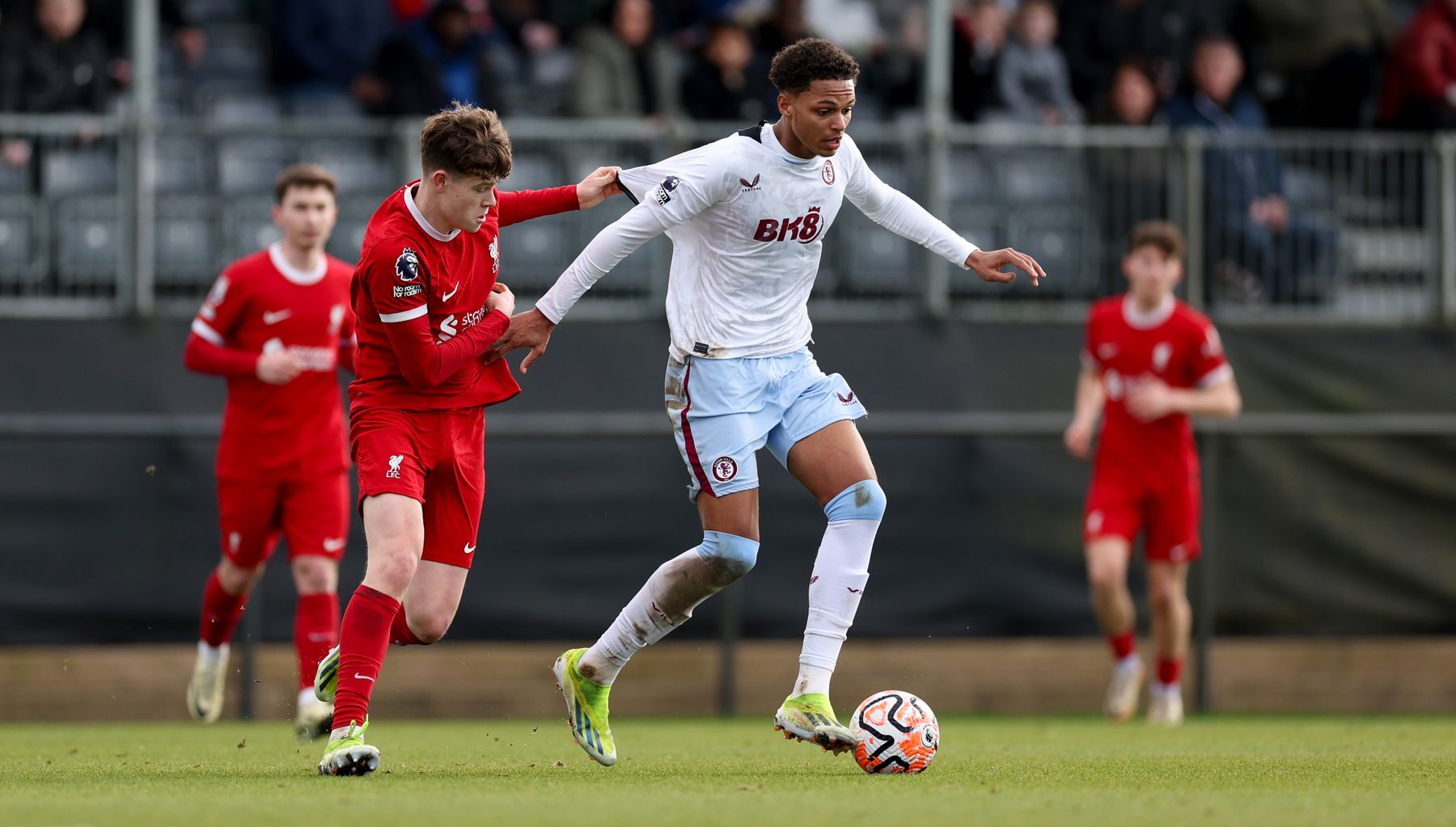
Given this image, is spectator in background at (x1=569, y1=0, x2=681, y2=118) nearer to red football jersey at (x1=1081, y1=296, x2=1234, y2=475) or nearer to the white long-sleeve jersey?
red football jersey at (x1=1081, y1=296, x2=1234, y2=475)

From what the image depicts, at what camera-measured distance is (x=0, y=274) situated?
38.2 feet

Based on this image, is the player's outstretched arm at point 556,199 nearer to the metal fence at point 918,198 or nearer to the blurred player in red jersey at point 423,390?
the blurred player in red jersey at point 423,390

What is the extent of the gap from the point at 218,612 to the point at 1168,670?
5.26m

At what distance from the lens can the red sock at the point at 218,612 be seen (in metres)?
9.25

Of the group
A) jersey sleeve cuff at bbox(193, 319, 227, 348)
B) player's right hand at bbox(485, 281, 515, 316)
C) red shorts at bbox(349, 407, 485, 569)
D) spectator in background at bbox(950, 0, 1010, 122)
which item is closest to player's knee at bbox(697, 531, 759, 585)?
red shorts at bbox(349, 407, 485, 569)

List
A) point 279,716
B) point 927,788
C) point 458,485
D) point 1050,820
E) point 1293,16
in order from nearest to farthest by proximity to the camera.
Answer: point 1050,820
point 927,788
point 458,485
point 279,716
point 1293,16

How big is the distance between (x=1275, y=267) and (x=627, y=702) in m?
5.00

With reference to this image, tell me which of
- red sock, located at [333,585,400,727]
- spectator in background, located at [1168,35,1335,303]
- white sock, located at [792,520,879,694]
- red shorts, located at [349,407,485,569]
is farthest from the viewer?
spectator in background, located at [1168,35,1335,303]

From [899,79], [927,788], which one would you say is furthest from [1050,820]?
[899,79]

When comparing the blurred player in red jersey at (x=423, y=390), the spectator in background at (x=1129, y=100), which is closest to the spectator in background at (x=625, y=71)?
the spectator in background at (x=1129, y=100)

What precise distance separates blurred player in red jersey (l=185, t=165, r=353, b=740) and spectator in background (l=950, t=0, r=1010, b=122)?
582cm

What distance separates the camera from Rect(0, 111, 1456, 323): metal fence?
11.8 meters

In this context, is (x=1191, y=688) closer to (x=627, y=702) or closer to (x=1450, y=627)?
(x=1450, y=627)

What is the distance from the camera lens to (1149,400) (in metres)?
10.7
